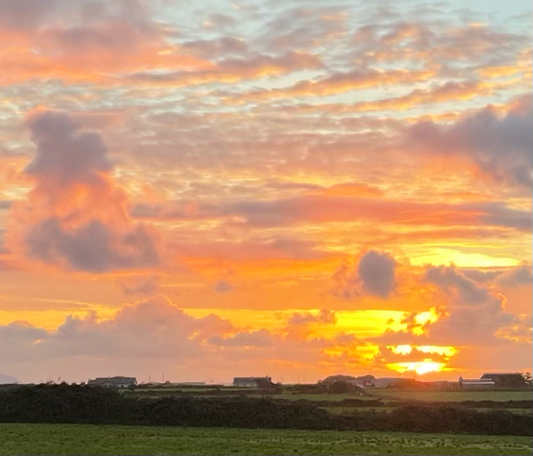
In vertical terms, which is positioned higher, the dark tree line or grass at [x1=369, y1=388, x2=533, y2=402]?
grass at [x1=369, y1=388, x2=533, y2=402]

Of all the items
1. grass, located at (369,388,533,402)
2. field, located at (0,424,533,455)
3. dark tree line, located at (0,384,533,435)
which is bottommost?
field, located at (0,424,533,455)

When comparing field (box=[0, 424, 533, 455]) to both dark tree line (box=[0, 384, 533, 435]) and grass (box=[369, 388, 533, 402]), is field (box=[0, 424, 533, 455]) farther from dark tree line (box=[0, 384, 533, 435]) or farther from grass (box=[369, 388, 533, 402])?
grass (box=[369, 388, 533, 402])

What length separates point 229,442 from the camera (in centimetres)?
6819

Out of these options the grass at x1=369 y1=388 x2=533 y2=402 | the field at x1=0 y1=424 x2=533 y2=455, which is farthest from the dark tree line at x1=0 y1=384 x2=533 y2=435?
the grass at x1=369 y1=388 x2=533 y2=402

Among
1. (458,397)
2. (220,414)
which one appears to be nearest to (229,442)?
(220,414)

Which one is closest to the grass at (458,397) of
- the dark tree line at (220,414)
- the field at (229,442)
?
the dark tree line at (220,414)

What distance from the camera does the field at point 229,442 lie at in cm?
6022

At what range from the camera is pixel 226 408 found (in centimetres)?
9412

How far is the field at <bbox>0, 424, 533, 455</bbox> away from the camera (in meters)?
60.2

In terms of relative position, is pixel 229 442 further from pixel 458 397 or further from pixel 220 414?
pixel 458 397

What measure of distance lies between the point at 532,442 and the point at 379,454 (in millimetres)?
22158

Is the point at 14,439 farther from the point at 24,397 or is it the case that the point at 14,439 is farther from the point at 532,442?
the point at 532,442

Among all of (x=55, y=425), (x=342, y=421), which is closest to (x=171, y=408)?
(x=55, y=425)

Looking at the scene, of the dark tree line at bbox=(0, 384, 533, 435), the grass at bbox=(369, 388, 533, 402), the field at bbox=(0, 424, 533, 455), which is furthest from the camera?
the grass at bbox=(369, 388, 533, 402)
